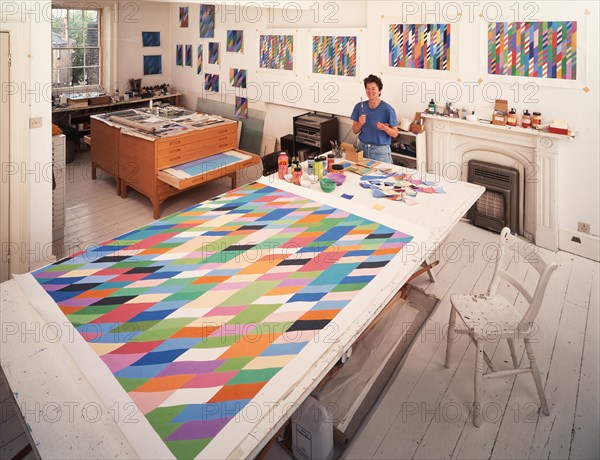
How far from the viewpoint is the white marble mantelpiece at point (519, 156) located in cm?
427

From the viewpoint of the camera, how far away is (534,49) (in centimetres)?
412

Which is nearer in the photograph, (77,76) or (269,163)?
(269,163)

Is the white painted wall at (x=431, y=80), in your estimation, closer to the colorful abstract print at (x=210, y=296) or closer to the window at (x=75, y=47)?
the window at (x=75, y=47)

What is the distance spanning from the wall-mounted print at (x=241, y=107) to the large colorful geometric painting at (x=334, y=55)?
5.23 ft

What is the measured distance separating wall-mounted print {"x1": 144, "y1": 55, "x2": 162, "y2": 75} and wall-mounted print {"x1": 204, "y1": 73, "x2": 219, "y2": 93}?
3.76ft

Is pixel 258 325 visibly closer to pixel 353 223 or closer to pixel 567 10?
pixel 353 223

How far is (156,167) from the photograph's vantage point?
4949 mm

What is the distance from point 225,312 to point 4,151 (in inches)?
106

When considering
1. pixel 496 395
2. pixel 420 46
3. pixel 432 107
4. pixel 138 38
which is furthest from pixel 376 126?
pixel 138 38

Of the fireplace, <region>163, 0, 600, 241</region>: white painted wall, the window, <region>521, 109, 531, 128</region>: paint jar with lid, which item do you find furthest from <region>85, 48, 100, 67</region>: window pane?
<region>521, 109, 531, 128</region>: paint jar with lid

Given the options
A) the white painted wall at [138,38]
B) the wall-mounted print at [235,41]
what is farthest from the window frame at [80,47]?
the wall-mounted print at [235,41]

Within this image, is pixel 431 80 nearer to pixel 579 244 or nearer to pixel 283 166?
pixel 579 244

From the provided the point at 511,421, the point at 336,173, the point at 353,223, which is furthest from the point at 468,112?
the point at 511,421

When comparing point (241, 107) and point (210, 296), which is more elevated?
point (241, 107)
